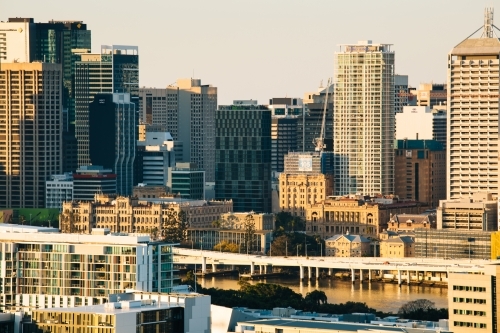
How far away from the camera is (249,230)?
14125 cm

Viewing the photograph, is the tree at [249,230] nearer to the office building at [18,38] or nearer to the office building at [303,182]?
the office building at [303,182]

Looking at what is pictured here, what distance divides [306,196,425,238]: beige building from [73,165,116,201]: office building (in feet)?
59.7

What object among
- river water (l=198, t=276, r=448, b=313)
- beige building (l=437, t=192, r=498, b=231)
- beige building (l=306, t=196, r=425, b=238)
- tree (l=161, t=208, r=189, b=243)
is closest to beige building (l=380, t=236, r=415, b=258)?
beige building (l=437, t=192, r=498, b=231)

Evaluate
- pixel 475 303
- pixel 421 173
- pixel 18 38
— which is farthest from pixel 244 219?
pixel 475 303

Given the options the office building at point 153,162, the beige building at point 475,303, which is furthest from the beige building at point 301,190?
the beige building at point 475,303

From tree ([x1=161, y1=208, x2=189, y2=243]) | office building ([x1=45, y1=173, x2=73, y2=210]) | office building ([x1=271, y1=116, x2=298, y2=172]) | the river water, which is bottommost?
the river water

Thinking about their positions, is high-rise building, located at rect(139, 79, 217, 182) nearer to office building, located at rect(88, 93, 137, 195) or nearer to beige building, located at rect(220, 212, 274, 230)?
office building, located at rect(88, 93, 137, 195)

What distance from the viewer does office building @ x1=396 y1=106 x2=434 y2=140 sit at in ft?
595

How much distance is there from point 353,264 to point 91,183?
43846mm

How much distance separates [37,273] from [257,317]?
8369mm

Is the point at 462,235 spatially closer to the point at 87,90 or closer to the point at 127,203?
the point at 127,203

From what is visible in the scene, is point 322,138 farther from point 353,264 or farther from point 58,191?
point 353,264

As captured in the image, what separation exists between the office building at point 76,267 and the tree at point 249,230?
64.8 metres

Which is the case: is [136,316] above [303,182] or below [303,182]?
below
